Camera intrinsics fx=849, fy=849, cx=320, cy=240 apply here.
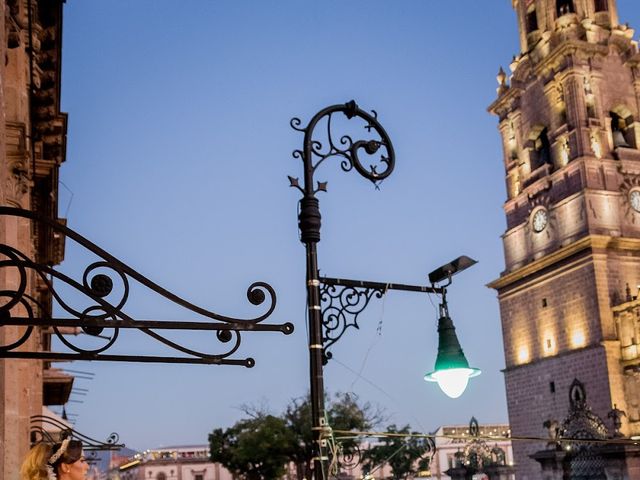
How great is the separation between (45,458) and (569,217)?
39917 millimetres

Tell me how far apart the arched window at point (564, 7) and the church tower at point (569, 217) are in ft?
0.24

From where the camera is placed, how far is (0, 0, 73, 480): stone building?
9602 millimetres

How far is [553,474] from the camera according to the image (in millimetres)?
30125

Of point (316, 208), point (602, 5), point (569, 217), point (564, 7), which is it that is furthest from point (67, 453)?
point (602, 5)

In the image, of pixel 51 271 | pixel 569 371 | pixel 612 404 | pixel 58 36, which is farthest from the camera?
pixel 569 371

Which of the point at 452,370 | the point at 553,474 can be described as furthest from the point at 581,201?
the point at 452,370

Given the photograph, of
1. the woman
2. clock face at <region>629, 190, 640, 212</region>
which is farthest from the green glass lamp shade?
clock face at <region>629, 190, 640, 212</region>

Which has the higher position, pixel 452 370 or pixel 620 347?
pixel 620 347

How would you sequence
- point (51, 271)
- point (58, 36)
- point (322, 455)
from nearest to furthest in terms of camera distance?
point (51, 271) < point (322, 455) < point (58, 36)

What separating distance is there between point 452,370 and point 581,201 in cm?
3594

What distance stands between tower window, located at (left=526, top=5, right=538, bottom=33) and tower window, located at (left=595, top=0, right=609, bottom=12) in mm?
3325

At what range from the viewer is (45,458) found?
4.75 metres

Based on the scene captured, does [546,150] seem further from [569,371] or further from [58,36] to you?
[58,36]

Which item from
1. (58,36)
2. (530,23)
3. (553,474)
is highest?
(530,23)
